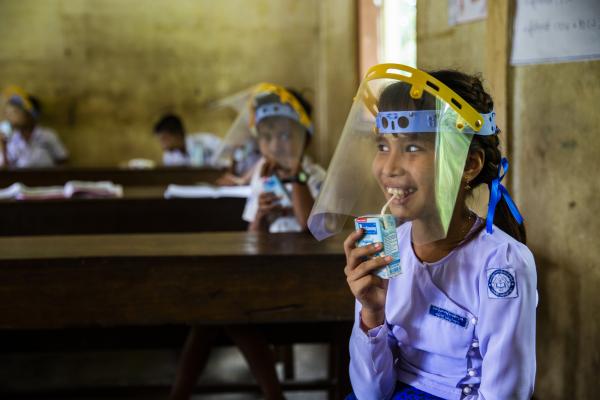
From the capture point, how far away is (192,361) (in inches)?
105

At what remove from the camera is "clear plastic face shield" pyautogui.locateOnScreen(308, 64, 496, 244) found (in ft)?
4.12

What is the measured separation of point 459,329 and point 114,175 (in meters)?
4.89

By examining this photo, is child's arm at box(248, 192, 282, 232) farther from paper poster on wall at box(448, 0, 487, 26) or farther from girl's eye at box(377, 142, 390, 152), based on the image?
girl's eye at box(377, 142, 390, 152)

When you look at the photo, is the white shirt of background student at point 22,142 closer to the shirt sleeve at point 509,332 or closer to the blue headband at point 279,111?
the blue headband at point 279,111

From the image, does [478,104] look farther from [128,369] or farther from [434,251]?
[128,369]

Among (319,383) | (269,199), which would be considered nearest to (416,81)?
(269,199)

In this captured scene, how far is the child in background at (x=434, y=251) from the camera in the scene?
1.26 m

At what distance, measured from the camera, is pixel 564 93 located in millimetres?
1978

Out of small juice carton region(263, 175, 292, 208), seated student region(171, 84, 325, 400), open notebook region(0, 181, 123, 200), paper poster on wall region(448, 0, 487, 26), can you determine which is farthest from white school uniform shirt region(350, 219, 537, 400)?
open notebook region(0, 181, 123, 200)

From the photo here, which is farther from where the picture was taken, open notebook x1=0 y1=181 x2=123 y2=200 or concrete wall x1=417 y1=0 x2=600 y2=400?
open notebook x1=0 y1=181 x2=123 y2=200

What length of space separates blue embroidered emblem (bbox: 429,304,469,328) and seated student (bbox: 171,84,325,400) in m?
1.32

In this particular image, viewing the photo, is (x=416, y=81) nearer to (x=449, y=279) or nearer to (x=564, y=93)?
(x=449, y=279)

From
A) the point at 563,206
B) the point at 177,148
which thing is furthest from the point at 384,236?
the point at 177,148

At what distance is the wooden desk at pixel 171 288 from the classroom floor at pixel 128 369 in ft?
4.34
